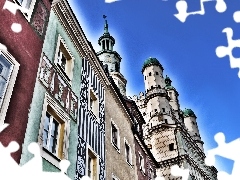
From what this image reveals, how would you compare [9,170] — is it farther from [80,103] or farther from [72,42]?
[72,42]

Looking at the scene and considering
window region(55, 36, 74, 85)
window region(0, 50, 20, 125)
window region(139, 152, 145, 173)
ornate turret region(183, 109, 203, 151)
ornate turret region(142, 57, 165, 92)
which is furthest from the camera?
ornate turret region(183, 109, 203, 151)

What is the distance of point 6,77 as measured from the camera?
8414mm

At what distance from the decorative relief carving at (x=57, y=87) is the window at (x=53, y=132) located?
1.29 ft

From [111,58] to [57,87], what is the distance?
25.9 metres

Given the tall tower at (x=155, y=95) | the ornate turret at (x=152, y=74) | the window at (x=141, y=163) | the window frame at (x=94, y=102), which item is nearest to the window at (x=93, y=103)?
the window frame at (x=94, y=102)

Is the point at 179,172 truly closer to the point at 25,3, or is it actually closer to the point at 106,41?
the point at 106,41

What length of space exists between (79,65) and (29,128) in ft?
19.3

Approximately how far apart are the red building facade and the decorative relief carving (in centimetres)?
44

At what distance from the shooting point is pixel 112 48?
131 ft

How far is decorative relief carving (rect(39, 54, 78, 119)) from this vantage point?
10594mm

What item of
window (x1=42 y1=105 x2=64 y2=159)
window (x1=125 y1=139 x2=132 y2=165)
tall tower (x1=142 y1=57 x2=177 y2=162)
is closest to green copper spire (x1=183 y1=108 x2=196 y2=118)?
tall tower (x1=142 y1=57 x2=177 y2=162)

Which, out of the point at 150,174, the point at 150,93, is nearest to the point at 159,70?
the point at 150,93

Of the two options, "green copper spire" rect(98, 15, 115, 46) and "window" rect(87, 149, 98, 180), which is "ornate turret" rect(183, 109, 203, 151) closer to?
"green copper spire" rect(98, 15, 115, 46)

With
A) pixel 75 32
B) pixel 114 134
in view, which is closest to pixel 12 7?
pixel 75 32
